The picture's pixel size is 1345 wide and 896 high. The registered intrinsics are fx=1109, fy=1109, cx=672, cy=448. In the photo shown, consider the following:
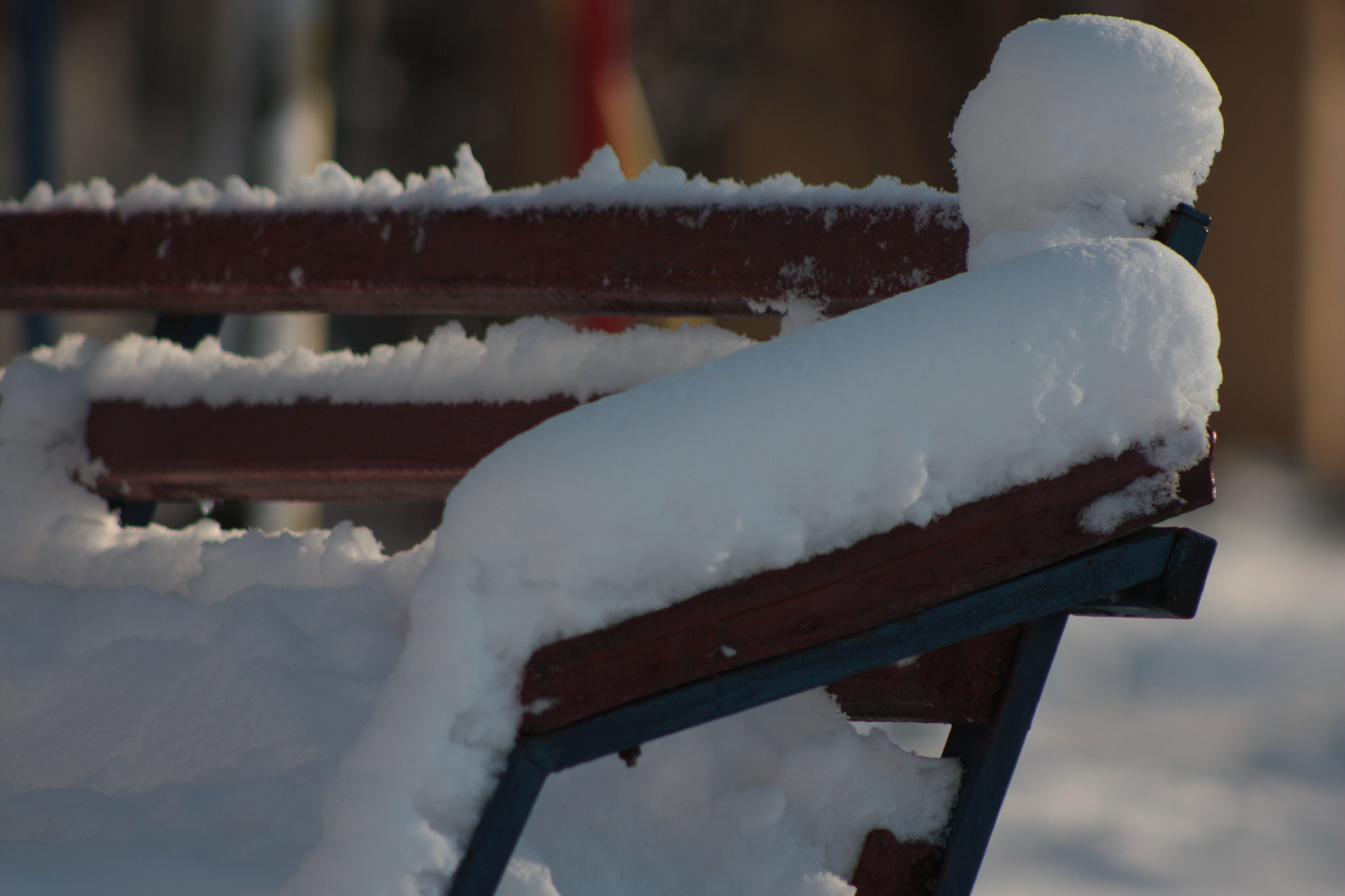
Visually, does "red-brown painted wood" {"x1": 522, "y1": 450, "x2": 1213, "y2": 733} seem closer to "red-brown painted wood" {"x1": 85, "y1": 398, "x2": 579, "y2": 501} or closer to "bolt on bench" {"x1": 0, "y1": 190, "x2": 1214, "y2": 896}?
"bolt on bench" {"x1": 0, "y1": 190, "x2": 1214, "y2": 896}

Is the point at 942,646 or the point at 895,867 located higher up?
the point at 942,646

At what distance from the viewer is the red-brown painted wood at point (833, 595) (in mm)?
829

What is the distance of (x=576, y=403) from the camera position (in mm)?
1312

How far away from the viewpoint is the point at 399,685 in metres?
0.83

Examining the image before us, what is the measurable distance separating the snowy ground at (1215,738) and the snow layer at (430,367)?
6.65 feet

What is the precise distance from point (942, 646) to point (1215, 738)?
3.95 metres

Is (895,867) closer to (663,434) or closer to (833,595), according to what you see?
(833,595)

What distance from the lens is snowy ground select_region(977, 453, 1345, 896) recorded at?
9.62 feet

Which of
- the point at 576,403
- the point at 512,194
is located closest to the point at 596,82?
the point at 512,194

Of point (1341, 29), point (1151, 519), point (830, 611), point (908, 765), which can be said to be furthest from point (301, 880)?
point (1341, 29)

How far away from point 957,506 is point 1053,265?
209 millimetres

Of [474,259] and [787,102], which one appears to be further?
[787,102]

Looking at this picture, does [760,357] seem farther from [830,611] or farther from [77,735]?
[77,735]

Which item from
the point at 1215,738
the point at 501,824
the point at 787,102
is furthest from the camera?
the point at 787,102
